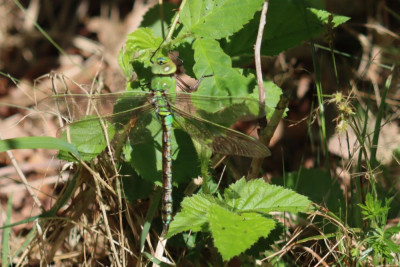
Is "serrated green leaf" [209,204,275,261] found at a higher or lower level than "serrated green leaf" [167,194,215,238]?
higher

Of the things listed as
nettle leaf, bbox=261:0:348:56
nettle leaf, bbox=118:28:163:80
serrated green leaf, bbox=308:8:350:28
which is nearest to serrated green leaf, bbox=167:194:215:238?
nettle leaf, bbox=118:28:163:80

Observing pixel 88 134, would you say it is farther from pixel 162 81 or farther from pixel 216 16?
pixel 216 16

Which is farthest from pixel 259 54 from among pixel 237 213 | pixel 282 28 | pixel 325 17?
pixel 237 213

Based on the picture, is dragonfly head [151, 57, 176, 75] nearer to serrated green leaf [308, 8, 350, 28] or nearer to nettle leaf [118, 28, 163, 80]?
nettle leaf [118, 28, 163, 80]

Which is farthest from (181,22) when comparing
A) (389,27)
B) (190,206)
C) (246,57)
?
(389,27)

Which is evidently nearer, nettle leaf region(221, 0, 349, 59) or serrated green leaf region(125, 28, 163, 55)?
serrated green leaf region(125, 28, 163, 55)

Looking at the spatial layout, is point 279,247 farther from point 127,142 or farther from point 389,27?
point 389,27

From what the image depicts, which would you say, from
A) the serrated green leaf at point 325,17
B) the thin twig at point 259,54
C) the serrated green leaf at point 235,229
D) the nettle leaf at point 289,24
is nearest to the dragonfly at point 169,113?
the thin twig at point 259,54
